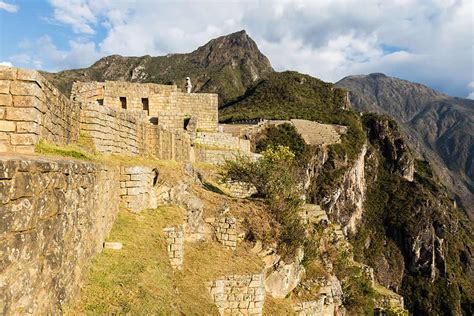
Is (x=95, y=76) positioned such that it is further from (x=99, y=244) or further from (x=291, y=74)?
(x=99, y=244)

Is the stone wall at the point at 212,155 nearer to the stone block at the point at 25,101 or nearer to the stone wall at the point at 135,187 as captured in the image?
the stone wall at the point at 135,187

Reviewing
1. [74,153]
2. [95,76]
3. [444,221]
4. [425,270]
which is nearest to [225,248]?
[74,153]

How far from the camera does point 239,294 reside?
977cm

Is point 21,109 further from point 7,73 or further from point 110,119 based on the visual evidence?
point 110,119

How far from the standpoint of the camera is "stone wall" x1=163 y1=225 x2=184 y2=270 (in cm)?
866

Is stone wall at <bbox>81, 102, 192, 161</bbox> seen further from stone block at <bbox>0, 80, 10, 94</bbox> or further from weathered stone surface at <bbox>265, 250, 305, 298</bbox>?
weathered stone surface at <bbox>265, 250, 305, 298</bbox>

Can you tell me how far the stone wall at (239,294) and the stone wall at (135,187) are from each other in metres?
2.58

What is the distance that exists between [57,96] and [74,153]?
111 cm

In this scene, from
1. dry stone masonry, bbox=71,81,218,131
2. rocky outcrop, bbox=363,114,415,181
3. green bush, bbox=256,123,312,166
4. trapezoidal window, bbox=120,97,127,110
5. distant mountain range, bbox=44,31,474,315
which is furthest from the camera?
rocky outcrop, bbox=363,114,415,181

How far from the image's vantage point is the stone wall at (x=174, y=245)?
8656 mm

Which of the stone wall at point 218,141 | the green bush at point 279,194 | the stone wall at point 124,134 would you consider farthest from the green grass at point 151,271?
the stone wall at point 218,141

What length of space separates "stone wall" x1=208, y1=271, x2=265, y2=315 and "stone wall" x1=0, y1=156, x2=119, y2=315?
13.8 feet

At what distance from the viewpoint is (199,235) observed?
34.6 feet

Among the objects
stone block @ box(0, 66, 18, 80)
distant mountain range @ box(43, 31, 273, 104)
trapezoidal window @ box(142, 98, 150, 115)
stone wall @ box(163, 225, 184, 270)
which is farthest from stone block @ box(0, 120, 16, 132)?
distant mountain range @ box(43, 31, 273, 104)
